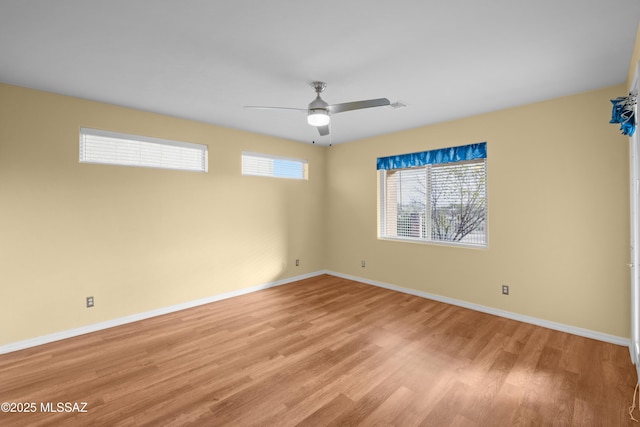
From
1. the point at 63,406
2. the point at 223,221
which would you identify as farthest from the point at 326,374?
the point at 223,221

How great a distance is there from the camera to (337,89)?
9.52 ft

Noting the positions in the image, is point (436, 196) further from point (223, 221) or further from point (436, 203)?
point (223, 221)

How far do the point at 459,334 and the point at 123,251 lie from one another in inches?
157

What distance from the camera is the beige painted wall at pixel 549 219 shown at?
2.87m

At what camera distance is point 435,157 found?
13.8ft

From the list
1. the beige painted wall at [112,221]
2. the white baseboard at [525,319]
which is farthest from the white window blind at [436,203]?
the beige painted wall at [112,221]

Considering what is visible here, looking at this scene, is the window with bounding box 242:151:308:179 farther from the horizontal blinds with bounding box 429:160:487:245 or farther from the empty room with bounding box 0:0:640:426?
the horizontal blinds with bounding box 429:160:487:245

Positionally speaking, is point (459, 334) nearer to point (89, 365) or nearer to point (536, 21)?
point (536, 21)

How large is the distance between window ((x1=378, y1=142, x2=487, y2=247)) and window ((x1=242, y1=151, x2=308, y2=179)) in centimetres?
149

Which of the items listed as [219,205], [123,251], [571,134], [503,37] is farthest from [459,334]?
[123,251]

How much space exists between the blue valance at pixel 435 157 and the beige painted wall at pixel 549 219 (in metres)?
0.09

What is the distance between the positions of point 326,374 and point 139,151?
338 cm

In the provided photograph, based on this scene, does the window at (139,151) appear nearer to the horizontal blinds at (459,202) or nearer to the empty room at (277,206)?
the empty room at (277,206)

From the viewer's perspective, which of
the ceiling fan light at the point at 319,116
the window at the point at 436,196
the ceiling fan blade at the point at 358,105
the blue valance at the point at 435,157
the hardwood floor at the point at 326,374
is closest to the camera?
the hardwood floor at the point at 326,374
